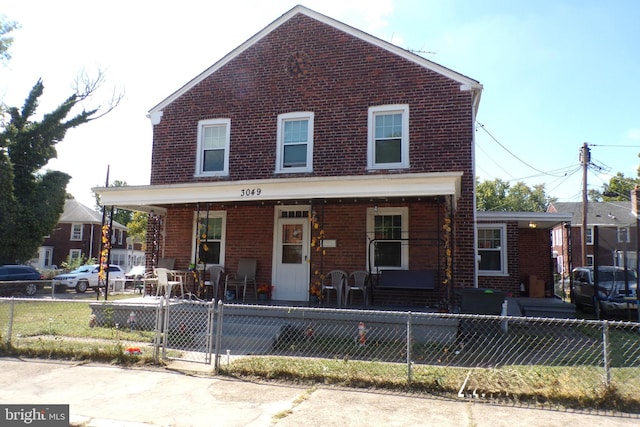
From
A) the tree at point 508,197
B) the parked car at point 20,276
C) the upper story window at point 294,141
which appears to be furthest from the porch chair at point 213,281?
the tree at point 508,197

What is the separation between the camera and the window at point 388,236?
433 inches

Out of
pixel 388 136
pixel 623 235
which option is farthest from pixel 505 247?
pixel 388 136

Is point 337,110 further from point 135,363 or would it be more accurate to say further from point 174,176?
point 135,363

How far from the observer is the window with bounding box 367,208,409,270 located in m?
11.0

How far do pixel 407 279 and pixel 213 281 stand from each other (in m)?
5.32

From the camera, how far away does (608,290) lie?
12914 mm

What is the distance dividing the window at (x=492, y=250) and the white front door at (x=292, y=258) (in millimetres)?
6420

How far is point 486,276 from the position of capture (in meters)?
14.5

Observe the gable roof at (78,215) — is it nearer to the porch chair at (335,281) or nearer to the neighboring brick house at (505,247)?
the porch chair at (335,281)

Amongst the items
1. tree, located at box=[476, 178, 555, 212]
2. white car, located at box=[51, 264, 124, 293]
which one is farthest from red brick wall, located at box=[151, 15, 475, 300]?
tree, located at box=[476, 178, 555, 212]

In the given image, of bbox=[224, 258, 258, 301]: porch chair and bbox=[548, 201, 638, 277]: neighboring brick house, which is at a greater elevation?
bbox=[548, 201, 638, 277]: neighboring brick house

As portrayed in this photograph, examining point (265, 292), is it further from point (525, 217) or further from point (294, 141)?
point (525, 217)

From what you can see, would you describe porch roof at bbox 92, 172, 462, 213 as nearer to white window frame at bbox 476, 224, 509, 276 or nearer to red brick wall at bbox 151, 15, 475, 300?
red brick wall at bbox 151, 15, 475, 300

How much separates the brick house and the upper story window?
30 millimetres
